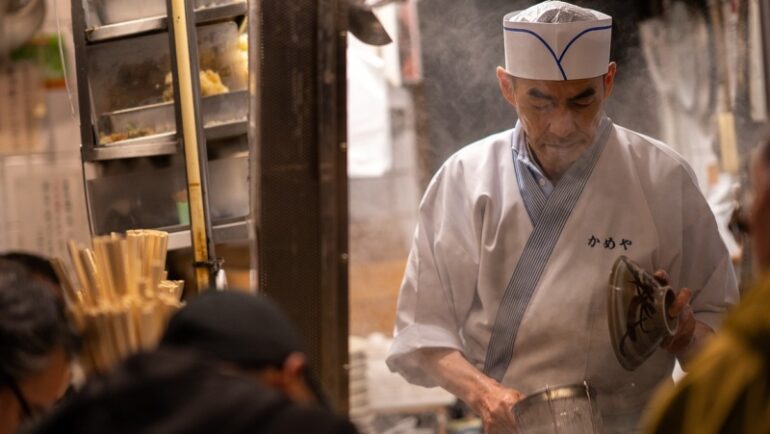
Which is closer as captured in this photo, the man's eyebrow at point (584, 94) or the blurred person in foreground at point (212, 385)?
the blurred person in foreground at point (212, 385)

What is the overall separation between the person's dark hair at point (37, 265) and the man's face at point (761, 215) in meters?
1.09

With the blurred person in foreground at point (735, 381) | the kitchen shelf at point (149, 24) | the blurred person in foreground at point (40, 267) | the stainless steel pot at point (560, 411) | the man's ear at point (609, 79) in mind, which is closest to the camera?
the blurred person in foreground at point (735, 381)

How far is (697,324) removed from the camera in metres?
2.02

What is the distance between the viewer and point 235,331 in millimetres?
1182

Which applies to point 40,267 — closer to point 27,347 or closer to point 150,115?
point 27,347

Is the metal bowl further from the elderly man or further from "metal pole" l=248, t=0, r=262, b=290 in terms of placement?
"metal pole" l=248, t=0, r=262, b=290

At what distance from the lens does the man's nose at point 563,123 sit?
6.76ft

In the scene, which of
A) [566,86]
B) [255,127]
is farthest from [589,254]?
[255,127]

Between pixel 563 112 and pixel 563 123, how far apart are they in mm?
19

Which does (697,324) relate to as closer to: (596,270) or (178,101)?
(596,270)

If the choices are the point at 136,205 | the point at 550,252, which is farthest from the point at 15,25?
the point at 550,252

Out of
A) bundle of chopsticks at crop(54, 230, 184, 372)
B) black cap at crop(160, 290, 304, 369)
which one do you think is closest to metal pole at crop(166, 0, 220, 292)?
bundle of chopsticks at crop(54, 230, 184, 372)

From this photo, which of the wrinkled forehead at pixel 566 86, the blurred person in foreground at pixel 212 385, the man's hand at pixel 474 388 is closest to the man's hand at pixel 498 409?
the man's hand at pixel 474 388

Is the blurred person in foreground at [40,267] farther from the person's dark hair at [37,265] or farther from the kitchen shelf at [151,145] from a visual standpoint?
the kitchen shelf at [151,145]
